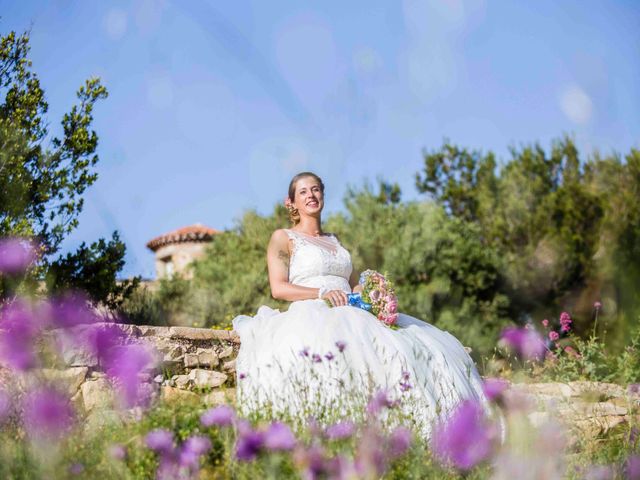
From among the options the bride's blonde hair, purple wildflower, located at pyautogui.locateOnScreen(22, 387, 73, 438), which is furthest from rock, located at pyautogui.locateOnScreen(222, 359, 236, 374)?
purple wildflower, located at pyautogui.locateOnScreen(22, 387, 73, 438)

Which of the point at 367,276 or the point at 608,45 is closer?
the point at 367,276

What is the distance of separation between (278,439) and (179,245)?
26543 mm

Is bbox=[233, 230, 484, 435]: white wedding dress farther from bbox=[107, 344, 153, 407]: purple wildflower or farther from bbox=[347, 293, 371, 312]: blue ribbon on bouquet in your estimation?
bbox=[107, 344, 153, 407]: purple wildflower

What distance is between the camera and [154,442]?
2406 millimetres

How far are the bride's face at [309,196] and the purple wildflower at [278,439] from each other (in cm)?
359

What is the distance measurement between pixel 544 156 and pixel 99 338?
22.4 meters

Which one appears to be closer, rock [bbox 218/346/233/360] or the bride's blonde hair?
rock [bbox 218/346/233/360]

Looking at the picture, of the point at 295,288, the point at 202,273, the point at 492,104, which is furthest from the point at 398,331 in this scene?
the point at 202,273

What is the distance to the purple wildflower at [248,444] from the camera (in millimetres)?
2287

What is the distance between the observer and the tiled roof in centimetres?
2780

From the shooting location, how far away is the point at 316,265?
552cm

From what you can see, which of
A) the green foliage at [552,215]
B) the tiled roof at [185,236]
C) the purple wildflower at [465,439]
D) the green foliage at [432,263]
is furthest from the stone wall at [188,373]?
the tiled roof at [185,236]

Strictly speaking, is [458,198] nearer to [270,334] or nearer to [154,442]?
[270,334]

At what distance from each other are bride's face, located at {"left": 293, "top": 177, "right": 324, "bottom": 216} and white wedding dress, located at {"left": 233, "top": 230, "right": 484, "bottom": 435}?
1.28 m
